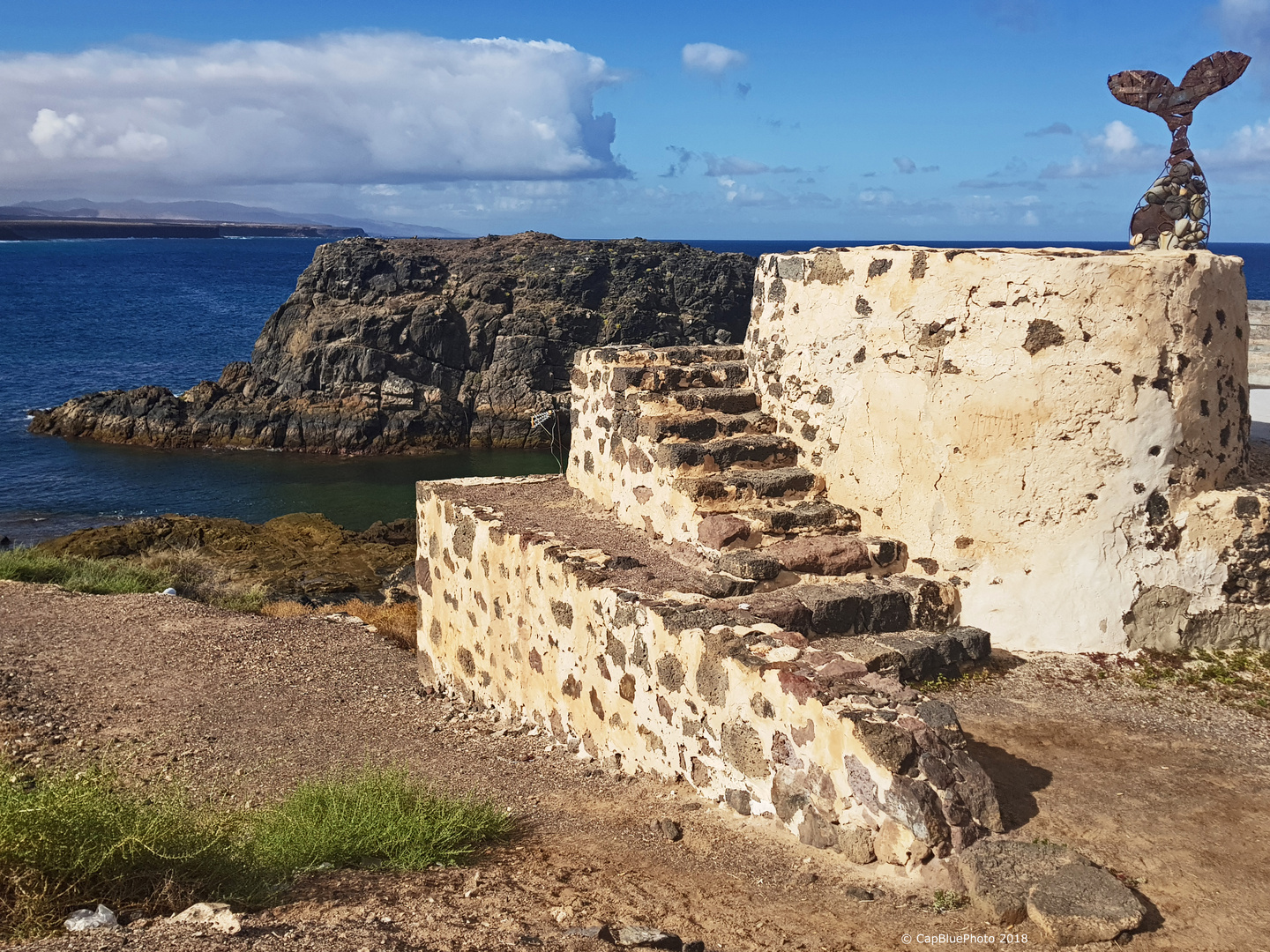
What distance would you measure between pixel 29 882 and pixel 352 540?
1751cm

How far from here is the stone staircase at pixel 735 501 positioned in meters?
5.85

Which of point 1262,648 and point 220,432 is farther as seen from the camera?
point 220,432

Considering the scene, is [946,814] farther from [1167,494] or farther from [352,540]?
[352,540]

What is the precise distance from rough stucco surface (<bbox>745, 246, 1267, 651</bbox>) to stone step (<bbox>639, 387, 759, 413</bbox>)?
4.70 feet

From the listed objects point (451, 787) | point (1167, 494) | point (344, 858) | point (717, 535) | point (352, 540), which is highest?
point (1167, 494)

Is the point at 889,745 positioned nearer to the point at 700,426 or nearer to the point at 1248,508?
the point at 1248,508

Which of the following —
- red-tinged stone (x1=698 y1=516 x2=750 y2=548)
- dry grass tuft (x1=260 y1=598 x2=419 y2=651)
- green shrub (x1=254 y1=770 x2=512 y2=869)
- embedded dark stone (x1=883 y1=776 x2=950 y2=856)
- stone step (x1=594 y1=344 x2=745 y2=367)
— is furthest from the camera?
dry grass tuft (x1=260 y1=598 x2=419 y2=651)

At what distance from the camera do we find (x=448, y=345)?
117ft

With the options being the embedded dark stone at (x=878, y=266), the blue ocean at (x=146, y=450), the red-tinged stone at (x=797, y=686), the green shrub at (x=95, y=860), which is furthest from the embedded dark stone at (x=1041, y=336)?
the blue ocean at (x=146, y=450)

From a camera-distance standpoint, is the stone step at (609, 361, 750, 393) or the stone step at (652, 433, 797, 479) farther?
the stone step at (609, 361, 750, 393)

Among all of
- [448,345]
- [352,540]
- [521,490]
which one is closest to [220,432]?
[448,345]

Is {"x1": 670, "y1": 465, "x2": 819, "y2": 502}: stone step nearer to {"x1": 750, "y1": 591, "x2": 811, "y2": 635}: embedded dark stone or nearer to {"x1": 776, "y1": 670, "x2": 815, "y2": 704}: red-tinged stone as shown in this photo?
{"x1": 750, "y1": 591, "x2": 811, "y2": 635}: embedded dark stone

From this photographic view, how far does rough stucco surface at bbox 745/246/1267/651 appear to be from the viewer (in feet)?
18.6

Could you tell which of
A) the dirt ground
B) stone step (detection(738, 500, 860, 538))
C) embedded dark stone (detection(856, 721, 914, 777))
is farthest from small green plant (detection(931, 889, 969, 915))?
stone step (detection(738, 500, 860, 538))
